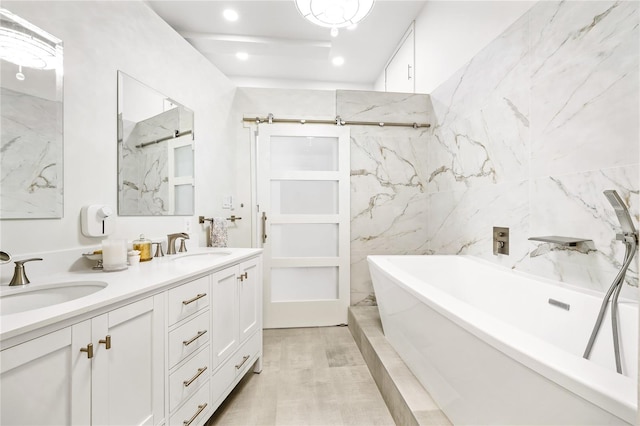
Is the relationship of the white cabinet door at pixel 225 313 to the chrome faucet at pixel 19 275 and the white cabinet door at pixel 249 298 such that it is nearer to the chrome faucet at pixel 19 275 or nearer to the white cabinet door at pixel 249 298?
the white cabinet door at pixel 249 298

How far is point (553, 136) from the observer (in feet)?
4.85

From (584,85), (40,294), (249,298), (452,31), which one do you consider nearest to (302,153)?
(249,298)

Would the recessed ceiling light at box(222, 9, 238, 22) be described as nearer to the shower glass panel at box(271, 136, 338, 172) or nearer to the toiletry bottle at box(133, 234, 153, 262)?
the shower glass panel at box(271, 136, 338, 172)

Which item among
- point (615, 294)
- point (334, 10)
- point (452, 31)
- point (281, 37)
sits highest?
point (281, 37)

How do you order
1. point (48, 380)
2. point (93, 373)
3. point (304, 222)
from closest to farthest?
point (48, 380) < point (93, 373) < point (304, 222)

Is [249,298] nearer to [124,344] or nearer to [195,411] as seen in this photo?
A: [195,411]

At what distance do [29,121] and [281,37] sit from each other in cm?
248

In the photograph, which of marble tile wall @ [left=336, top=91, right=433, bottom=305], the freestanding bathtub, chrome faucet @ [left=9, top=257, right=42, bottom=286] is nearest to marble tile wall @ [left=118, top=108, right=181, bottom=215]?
chrome faucet @ [left=9, top=257, right=42, bottom=286]

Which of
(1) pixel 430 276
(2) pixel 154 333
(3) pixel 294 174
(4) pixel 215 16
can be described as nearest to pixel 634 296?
(1) pixel 430 276

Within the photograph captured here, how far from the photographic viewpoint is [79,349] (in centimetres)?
73

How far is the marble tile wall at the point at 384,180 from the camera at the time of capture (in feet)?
9.04

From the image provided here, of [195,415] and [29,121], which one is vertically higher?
[29,121]

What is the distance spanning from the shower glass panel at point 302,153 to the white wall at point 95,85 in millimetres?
946

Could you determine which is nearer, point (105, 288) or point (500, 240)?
point (105, 288)
